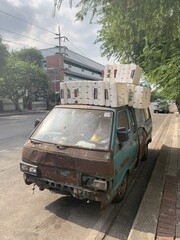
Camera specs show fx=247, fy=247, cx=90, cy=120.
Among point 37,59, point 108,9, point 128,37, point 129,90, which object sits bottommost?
point 129,90

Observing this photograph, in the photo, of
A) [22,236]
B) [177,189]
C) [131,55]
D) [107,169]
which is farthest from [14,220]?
[131,55]

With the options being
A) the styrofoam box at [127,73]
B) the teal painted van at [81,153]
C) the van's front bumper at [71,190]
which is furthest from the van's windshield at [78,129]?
the styrofoam box at [127,73]

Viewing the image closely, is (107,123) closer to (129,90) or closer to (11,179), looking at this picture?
(129,90)

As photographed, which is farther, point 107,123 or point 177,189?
point 177,189

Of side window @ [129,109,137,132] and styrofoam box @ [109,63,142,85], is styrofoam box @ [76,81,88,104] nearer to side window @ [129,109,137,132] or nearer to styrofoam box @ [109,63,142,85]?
side window @ [129,109,137,132]

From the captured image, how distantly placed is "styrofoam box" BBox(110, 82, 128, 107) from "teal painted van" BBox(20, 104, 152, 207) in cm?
13

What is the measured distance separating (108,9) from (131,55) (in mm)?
5527

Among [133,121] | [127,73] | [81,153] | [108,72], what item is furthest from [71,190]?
[108,72]

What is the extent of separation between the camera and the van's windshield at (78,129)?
13.1 ft

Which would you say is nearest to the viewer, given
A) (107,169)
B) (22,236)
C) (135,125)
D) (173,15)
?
(22,236)

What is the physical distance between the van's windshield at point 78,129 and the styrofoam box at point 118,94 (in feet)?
0.76

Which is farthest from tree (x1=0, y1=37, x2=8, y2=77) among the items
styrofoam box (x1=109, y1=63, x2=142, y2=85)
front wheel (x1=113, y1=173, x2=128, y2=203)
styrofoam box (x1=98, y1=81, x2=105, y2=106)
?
front wheel (x1=113, y1=173, x2=128, y2=203)

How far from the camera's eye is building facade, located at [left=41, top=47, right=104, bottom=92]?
59500mm

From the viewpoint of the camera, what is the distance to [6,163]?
22.2ft
